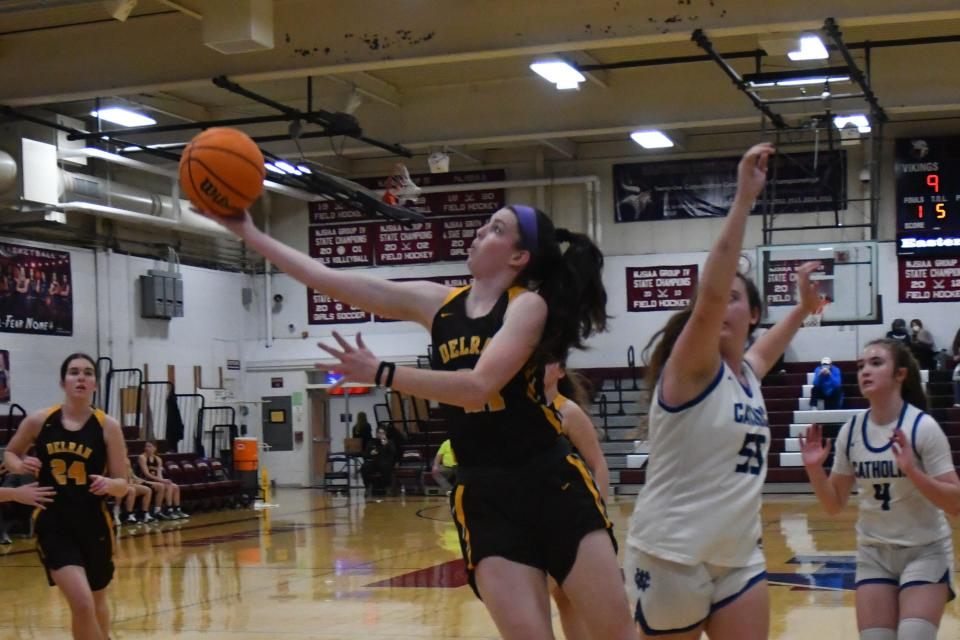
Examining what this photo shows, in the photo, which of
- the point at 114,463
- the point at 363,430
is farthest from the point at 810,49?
the point at 363,430

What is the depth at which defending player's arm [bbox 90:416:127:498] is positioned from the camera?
246 inches

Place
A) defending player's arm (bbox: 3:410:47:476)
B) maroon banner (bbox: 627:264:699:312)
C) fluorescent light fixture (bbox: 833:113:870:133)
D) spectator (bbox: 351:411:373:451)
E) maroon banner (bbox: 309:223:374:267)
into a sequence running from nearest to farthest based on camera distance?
defending player's arm (bbox: 3:410:47:476) < fluorescent light fixture (bbox: 833:113:870:133) < maroon banner (bbox: 627:264:699:312) < spectator (bbox: 351:411:373:451) < maroon banner (bbox: 309:223:374:267)

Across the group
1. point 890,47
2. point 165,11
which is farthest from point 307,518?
point 890,47

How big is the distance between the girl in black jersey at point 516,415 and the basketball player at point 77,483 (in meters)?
2.92

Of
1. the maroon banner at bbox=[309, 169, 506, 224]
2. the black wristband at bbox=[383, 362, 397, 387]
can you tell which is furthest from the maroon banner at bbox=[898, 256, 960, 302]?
the black wristband at bbox=[383, 362, 397, 387]

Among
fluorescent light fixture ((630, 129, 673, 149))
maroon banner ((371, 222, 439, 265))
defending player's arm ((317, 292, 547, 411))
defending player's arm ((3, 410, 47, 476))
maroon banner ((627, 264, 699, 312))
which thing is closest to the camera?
defending player's arm ((317, 292, 547, 411))

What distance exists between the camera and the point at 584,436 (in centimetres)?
556

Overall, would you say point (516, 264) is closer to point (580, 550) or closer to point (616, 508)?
point (580, 550)

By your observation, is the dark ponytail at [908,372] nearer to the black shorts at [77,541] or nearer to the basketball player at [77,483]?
the basketball player at [77,483]

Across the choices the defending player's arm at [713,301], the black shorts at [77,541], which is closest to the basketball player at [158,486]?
the black shorts at [77,541]

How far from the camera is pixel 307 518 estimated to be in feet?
57.2

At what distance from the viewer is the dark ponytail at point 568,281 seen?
3977 millimetres

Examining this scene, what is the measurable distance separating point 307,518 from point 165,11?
276 inches

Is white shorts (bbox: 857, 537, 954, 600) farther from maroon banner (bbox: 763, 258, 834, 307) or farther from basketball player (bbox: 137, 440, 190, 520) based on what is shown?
basketball player (bbox: 137, 440, 190, 520)
